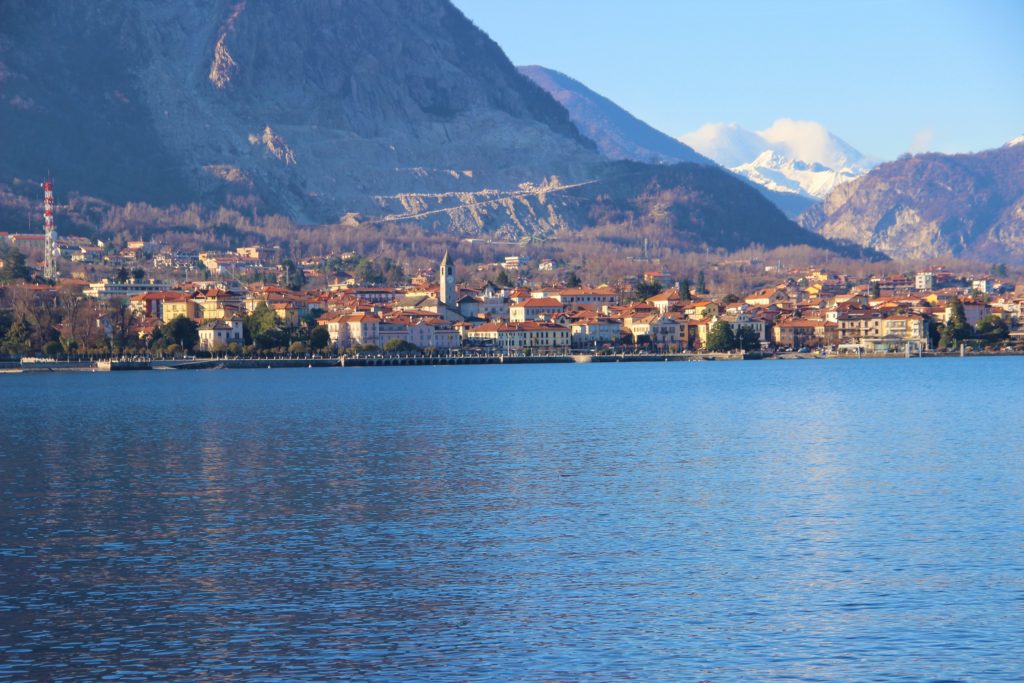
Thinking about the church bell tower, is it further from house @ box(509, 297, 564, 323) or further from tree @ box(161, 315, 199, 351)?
tree @ box(161, 315, 199, 351)

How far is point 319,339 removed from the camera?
395ft

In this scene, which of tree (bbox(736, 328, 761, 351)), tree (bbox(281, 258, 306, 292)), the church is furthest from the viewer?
tree (bbox(281, 258, 306, 292))

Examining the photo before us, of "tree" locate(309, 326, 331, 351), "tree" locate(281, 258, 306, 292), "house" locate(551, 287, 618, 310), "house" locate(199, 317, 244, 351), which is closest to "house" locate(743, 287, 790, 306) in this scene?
"house" locate(551, 287, 618, 310)

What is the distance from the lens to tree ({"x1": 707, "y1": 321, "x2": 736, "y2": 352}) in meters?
131

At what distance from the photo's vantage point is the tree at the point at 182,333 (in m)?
116

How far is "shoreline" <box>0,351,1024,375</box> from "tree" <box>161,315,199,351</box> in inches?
176

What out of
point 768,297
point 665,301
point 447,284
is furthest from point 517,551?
point 768,297

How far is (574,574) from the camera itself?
22.5 m

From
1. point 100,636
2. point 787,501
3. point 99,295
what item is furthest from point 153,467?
point 99,295

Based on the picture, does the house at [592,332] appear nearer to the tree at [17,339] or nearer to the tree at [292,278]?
the tree at [292,278]

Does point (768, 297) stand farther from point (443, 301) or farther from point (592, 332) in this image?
point (443, 301)

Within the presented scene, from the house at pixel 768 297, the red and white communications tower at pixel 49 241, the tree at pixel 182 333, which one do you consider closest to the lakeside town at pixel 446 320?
the tree at pixel 182 333

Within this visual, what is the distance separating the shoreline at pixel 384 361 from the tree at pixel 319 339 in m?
2.74

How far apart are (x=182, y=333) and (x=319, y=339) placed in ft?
34.8
